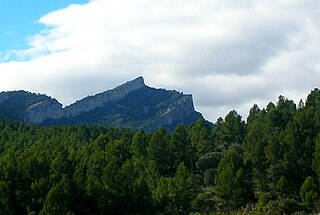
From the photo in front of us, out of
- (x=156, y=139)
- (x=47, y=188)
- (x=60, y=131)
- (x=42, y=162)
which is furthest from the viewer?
(x=60, y=131)

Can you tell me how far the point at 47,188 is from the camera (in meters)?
56.4

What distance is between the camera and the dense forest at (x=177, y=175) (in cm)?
5750

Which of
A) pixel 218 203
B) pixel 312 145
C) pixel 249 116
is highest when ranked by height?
pixel 249 116

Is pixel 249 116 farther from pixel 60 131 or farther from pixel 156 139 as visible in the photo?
pixel 60 131

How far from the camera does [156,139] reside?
7981cm

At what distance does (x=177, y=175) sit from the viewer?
6606 centimetres

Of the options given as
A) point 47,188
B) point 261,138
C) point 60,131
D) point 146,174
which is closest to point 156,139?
point 146,174

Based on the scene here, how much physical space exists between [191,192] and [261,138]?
14359 mm

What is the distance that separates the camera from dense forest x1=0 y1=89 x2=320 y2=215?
57.5m

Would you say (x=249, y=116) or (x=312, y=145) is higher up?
(x=249, y=116)

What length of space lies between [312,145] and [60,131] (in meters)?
53.7

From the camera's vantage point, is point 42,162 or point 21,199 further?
point 42,162

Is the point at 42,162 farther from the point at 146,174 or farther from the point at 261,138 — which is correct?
the point at 261,138

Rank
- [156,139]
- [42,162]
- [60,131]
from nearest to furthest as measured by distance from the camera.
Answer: [42,162], [156,139], [60,131]
